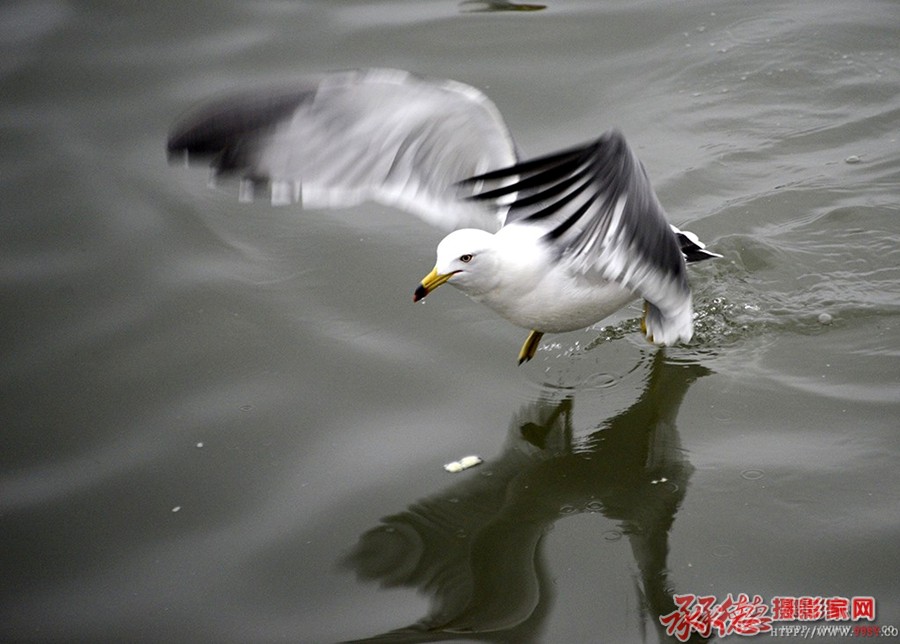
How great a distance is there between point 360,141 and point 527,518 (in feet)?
5.26

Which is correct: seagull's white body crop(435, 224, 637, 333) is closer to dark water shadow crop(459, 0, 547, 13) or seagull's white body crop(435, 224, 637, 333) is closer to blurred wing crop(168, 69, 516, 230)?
blurred wing crop(168, 69, 516, 230)

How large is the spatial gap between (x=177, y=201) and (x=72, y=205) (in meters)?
0.52

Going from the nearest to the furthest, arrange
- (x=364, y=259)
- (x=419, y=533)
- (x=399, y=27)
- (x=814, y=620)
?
(x=814, y=620), (x=419, y=533), (x=364, y=259), (x=399, y=27)

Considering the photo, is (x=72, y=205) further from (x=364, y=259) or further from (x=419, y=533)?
(x=419, y=533)

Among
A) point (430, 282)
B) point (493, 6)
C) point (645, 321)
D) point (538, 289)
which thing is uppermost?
point (493, 6)

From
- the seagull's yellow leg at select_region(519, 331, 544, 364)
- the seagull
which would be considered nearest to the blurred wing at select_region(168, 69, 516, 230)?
the seagull

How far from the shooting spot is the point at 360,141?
4.01m

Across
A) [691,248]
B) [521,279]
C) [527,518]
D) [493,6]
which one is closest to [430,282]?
[521,279]

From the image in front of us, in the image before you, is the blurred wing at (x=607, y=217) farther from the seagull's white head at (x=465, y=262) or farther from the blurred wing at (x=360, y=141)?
the blurred wing at (x=360, y=141)

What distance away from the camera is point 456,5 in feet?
22.8

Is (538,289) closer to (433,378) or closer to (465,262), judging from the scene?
(465,262)

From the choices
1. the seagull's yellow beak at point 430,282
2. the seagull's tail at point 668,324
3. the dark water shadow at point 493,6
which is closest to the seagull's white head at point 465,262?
the seagull's yellow beak at point 430,282

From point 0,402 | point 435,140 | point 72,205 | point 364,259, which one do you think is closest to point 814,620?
point 435,140

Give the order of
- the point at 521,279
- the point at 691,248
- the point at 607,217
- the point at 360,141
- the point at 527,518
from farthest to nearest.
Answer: the point at 691,248 → the point at 360,141 → the point at 521,279 → the point at 527,518 → the point at 607,217
